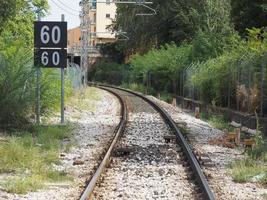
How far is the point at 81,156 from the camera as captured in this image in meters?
14.0

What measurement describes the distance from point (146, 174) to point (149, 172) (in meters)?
0.24

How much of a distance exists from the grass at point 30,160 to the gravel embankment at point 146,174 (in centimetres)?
111

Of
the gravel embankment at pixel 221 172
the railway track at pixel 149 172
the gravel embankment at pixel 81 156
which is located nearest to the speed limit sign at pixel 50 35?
the gravel embankment at pixel 81 156

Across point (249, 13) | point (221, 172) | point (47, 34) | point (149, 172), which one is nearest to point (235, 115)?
point (47, 34)

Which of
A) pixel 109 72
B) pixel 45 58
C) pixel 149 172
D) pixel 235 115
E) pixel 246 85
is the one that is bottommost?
pixel 109 72

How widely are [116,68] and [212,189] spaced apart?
80.3 metres

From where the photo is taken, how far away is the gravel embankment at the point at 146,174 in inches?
385

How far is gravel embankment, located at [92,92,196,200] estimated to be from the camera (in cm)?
977

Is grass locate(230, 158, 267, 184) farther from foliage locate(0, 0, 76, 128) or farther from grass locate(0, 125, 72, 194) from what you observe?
foliage locate(0, 0, 76, 128)

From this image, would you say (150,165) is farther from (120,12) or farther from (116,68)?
(116,68)

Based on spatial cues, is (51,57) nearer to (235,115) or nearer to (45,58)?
(45,58)

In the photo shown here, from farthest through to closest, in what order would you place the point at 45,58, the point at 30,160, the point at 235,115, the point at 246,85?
the point at 235,115 → the point at 246,85 → the point at 45,58 → the point at 30,160

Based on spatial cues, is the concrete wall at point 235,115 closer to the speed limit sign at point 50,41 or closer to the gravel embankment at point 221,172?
the gravel embankment at point 221,172

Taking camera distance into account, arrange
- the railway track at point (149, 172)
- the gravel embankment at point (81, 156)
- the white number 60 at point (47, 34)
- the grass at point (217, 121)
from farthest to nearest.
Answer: the grass at point (217, 121), the white number 60 at point (47, 34), the railway track at point (149, 172), the gravel embankment at point (81, 156)
